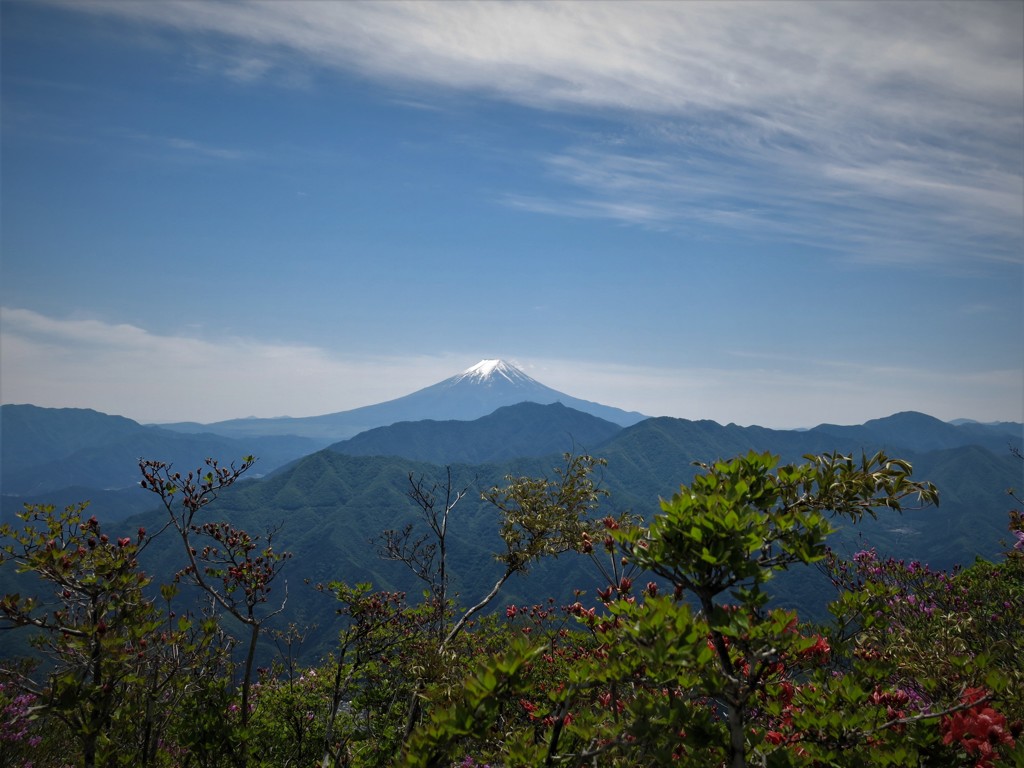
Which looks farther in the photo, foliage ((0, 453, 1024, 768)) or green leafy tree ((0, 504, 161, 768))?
green leafy tree ((0, 504, 161, 768))

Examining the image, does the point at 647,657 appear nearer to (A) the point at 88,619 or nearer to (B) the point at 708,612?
(B) the point at 708,612

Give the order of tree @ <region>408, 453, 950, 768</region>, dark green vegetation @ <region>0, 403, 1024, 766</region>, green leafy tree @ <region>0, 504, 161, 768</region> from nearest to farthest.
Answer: tree @ <region>408, 453, 950, 768</region> < dark green vegetation @ <region>0, 403, 1024, 766</region> < green leafy tree @ <region>0, 504, 161, 768</region>

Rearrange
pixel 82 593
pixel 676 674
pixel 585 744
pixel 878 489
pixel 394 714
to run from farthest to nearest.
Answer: pixel 394 714
pixel 82 593
pixel 585 744
pixel 878 489
pixel 676 674

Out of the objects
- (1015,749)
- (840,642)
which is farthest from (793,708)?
(1015,749)

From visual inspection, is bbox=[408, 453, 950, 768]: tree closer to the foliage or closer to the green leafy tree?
the foliage

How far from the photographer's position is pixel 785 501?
13.0ft

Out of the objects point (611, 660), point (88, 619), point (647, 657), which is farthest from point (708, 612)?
point (88, 619)

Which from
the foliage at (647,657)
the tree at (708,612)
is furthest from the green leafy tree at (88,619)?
the tree at (708,612)

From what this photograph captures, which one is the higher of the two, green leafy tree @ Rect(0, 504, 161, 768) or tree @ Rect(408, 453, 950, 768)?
tree @ Rect(408, 453, 950, 768)

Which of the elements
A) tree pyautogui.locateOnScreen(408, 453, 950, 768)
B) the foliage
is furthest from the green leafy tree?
tree pyautogui.locateOnScreen(408, 453, 950, 768)

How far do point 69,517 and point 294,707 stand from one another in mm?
6359

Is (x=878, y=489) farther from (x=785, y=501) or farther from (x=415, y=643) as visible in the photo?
(x=415, y=643)

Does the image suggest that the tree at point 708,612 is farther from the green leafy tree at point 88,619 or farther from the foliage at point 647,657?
the green leafy tree at point 88,619

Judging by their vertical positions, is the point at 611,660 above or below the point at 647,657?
below
